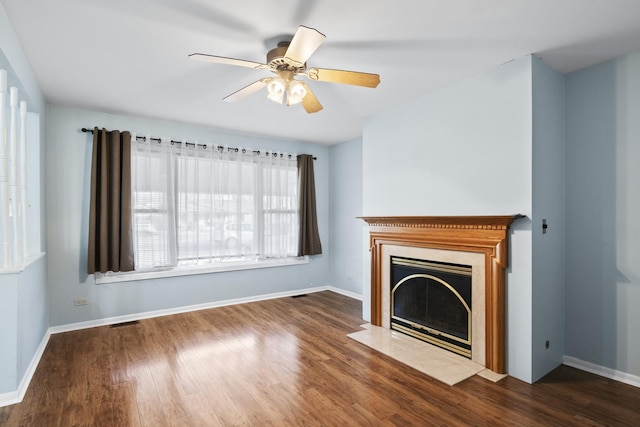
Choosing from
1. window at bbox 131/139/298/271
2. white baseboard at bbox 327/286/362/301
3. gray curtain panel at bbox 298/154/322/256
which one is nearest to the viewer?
window at bbox 131/139/298/271

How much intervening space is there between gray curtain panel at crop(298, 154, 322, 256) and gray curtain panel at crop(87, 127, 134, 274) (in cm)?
242

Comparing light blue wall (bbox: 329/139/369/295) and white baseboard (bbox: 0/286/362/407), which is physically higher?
light blue wall (bbox: 329/139/369/295)

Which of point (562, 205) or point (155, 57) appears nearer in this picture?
point (155, 57)

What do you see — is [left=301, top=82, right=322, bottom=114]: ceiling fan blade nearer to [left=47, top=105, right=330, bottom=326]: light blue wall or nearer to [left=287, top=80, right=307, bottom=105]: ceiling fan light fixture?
[left=287, top=80, right=307, bottom=105]: ceiling fan light fixture

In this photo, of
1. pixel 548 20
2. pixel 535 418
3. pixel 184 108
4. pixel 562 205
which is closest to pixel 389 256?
pixel 562 205

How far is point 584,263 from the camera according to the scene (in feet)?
9.10

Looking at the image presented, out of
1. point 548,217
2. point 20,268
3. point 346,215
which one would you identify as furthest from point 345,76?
point 346,215

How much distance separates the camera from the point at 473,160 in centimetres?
295

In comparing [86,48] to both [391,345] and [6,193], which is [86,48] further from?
[391,345]

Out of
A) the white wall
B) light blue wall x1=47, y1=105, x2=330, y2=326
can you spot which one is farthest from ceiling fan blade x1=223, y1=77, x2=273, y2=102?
light blue wall x1=47, y1=105, x2=330, y2=326

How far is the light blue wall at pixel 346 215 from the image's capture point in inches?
206

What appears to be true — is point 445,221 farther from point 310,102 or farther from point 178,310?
point 178,310

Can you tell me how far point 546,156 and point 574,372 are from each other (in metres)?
1.78

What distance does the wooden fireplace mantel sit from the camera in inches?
105
